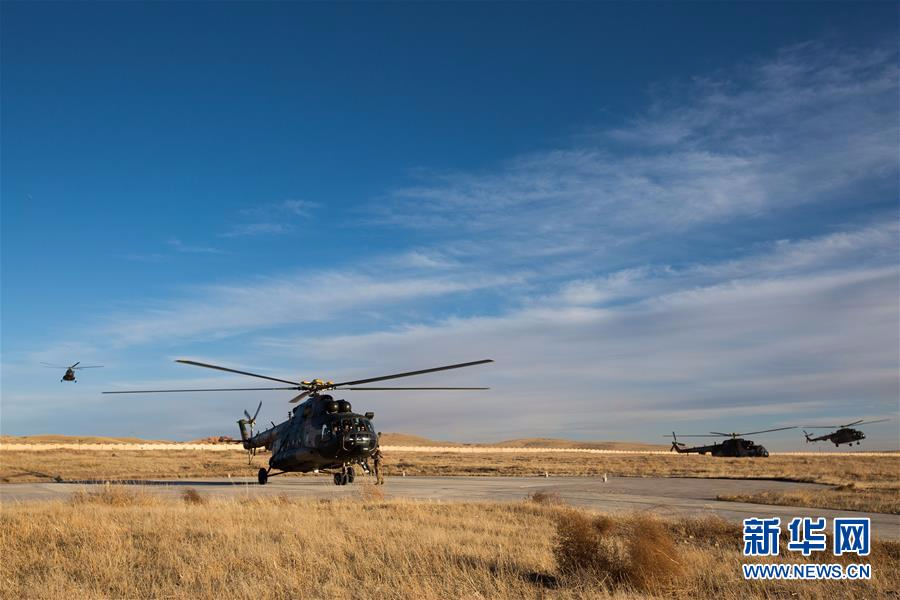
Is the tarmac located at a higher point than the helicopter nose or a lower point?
lower

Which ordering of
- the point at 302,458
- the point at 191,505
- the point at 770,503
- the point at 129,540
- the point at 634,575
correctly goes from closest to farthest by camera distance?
the point at 634,575, the point at 129,540, the point at 191,505, the point at 770,503, the point at 302,458

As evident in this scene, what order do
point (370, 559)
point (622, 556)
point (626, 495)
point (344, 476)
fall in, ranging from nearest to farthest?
point (622, 556) → point (370, 559) → point (626, 495) → point (344, 476)

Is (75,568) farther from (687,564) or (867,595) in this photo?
(867,595)

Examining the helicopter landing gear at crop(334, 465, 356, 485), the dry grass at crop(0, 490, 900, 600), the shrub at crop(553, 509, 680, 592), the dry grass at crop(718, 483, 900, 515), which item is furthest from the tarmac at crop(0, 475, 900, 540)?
the shrub at crop(553, 509, 680, 592)

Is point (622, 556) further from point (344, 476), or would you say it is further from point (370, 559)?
point (344, 476)

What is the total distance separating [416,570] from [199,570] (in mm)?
3271

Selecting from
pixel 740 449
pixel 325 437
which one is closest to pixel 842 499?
pixel 325 437

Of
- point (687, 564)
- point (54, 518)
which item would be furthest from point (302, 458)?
point (687, 564)

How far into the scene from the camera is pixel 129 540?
42.6 ft

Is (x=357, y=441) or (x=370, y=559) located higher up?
(x=357, y=441)

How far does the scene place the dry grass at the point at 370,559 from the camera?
955 cm

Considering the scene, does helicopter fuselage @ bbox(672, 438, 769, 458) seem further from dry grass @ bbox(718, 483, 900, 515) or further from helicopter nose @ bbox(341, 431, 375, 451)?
helicopter nose @ bbox(341, 431, 375, 451)

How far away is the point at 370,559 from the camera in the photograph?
11.4 meters

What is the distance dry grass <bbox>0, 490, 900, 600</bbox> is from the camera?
955cm
